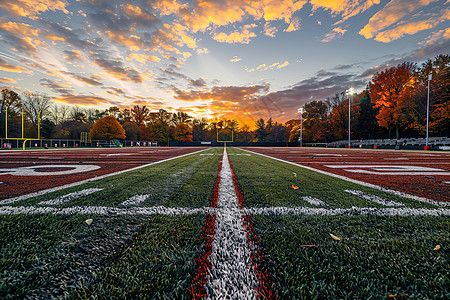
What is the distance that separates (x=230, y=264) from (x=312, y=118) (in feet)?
173

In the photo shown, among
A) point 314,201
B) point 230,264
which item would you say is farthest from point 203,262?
point 314,201

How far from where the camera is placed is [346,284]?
0.74m

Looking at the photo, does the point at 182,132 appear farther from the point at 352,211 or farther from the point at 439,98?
the point at 352,211

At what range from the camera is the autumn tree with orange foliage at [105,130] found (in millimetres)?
41562

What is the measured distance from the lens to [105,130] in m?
41.6

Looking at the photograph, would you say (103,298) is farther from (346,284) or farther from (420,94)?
(420,94)

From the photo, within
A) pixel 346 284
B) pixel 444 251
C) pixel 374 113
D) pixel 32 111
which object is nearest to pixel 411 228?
pixel 444 251

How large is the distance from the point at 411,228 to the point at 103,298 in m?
1.78

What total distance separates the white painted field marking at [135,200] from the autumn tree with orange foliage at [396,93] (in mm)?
38415

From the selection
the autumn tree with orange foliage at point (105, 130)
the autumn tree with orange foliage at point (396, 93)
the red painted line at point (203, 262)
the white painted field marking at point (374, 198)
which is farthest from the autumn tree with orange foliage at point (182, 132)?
the red painted line at point (203, 262)

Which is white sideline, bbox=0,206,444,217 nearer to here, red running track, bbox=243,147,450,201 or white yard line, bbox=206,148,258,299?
white yard line, bbox=206,148,258,299

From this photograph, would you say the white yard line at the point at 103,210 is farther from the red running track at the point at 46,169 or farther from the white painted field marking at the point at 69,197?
the red running track at the point at 46,169

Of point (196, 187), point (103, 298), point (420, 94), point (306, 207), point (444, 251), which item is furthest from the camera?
point (420, 94)

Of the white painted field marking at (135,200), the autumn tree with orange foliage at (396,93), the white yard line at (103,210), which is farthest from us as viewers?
the autumn tree with orange foliage at (396,93)
